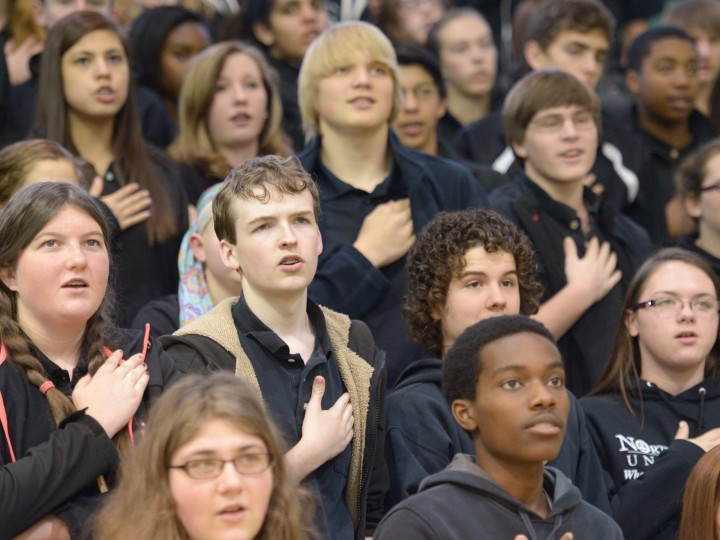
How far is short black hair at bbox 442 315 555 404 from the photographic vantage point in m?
3.66

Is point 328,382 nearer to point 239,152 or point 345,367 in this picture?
point 345,367

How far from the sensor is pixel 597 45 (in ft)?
22.7

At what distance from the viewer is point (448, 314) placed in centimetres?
461

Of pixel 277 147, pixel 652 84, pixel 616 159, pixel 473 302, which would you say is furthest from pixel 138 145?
pixel 652 84

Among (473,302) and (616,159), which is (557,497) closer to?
(473,302)

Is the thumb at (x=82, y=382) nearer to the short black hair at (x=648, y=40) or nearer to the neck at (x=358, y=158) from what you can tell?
the neck at (x=358, y=158)

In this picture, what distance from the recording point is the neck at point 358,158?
17.8 feet

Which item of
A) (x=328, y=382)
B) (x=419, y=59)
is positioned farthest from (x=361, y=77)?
(x=328, y=382)

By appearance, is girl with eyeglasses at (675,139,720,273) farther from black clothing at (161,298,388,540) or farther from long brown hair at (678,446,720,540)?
black clothing at (161,298,388,540)

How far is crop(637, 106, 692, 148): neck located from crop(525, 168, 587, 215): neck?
1.61 m

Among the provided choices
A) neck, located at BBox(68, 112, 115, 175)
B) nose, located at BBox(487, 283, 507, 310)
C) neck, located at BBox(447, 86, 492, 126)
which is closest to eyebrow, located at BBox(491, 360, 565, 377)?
nose, located at BBox(487, 283, 507, 310)

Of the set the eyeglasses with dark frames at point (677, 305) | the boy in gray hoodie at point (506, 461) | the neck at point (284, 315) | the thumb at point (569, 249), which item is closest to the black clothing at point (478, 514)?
the boy in gray hoodie at point (506, 461)

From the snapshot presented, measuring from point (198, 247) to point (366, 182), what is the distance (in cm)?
75

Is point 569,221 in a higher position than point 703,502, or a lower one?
higher
